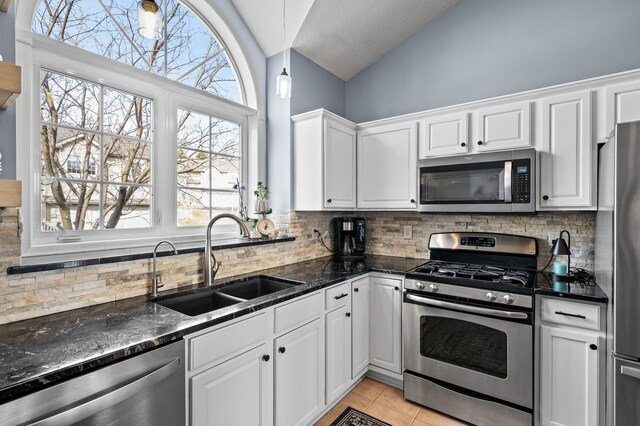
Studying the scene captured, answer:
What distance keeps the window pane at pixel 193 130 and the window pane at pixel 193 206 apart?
1.11ft

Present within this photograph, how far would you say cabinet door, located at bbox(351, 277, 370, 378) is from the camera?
92.5 inches

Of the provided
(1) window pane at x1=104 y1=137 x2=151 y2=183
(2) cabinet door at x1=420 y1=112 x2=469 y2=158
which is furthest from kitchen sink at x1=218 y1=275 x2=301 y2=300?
(2) cabinet door at x1=420 y1=112 x2=469 y2=158

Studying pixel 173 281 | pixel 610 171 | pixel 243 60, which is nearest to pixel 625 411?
pixel 610 171

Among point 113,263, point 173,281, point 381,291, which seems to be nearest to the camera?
point 113,263

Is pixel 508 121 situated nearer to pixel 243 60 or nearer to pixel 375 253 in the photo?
pixel 375 253

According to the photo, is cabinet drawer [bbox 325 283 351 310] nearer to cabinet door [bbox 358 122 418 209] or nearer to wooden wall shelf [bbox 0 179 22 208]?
cabinet door [bbox 358 122 418 209]

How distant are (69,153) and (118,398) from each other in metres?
1.37

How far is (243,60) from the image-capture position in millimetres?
2650

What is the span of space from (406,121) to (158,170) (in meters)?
1.98

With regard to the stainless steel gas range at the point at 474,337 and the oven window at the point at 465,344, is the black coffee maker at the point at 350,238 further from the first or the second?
the oven window at the point at 465,344

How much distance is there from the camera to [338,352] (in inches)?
86.3

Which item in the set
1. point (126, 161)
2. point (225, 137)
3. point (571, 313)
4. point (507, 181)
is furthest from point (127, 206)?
point (571, 313)

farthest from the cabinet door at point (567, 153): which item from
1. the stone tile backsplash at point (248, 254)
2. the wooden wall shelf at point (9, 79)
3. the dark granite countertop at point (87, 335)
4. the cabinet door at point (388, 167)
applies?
the wooden wall shelf at point (9, 79)

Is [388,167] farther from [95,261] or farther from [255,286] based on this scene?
[95,261]
